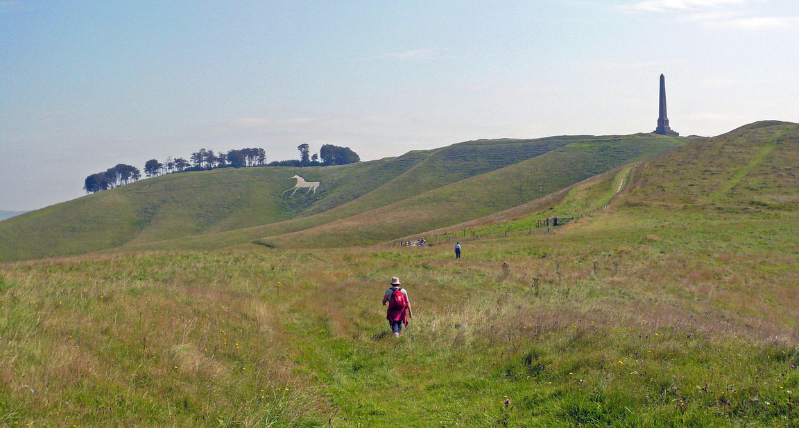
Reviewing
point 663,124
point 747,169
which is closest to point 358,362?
point 747,169

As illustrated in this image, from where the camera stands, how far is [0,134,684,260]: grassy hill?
102 metres

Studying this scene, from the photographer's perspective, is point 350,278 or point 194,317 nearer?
point 194,317

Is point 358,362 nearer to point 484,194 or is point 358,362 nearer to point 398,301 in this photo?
point 398,301

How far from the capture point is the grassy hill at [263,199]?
10206 cm

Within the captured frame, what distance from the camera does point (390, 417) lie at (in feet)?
25.9

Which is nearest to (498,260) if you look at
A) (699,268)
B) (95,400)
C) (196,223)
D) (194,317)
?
(699,268)

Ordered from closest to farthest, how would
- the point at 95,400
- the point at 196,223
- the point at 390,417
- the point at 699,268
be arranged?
the point at 95,400
the point at 390,417
the point at 699,268
the point at 196,223

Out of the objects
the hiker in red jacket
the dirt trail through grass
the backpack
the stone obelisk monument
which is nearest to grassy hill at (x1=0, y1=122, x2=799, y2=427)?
the hiker in red jacket

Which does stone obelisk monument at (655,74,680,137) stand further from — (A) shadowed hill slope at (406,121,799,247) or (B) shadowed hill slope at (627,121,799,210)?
(A) shadowed hill slope at (406,121,799,247)

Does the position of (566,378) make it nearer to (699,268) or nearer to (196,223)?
(699,268)

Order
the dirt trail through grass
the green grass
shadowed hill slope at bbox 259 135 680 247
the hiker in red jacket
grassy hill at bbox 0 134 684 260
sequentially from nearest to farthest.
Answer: the green grass, the hiker in red jacket, the dirt trail through grass, shadowed hill slope at bbox 259 135 680 247, grassy hill at bbox 0 134 684 260

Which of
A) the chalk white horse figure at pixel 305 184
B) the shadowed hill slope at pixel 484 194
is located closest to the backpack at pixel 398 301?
the shadowed hill slope at pixel 484 194

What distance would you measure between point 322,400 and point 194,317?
4.49m

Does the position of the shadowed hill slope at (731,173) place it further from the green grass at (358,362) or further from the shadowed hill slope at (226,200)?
the shadowed hill slope at (226,200)
